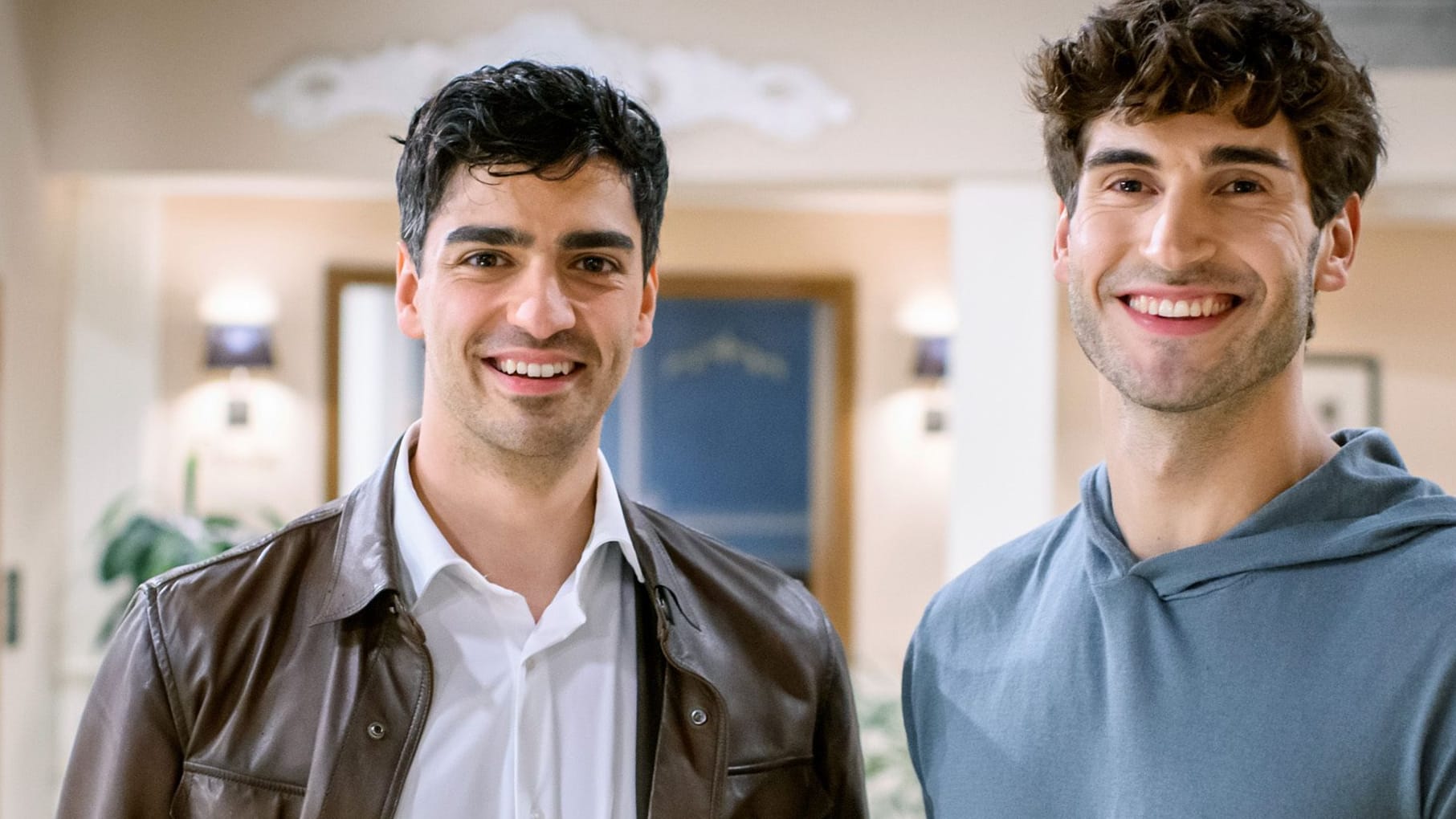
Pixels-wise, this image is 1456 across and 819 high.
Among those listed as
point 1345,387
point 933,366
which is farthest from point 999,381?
point 1345,387

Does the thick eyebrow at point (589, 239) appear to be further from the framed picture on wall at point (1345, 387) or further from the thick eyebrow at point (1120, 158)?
the framed picture on wall at point (1345, 387)

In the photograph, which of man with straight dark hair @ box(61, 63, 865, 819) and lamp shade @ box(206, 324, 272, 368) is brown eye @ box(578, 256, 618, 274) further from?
lamp shade @ box(206, 324, 272, 368)

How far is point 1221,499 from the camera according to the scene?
4.50ft

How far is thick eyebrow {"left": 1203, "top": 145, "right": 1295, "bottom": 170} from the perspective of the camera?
4.36 ft

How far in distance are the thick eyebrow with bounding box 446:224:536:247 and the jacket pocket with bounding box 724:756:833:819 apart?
24.8 inches

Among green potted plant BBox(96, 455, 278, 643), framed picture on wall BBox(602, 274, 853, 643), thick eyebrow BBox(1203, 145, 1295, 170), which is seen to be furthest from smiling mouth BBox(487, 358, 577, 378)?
framed picture on wall BBox(602, 274, 853, 643)

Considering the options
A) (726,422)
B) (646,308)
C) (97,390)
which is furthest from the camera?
(726,422)

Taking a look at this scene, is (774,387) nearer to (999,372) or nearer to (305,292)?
(305,292)

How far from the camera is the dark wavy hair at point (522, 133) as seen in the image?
58.5 inches

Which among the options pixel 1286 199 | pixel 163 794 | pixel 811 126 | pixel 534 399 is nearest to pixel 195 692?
pixel 163 794

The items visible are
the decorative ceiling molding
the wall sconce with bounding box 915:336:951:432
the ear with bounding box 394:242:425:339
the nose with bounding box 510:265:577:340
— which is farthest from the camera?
the wall sconce with bounding box 915:336:951:432

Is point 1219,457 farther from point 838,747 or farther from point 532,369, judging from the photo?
point 532,369

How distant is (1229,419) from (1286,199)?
229mm

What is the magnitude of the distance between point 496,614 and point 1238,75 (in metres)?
0.96
